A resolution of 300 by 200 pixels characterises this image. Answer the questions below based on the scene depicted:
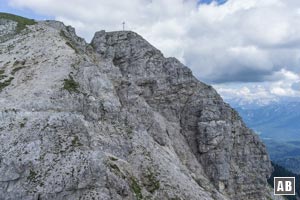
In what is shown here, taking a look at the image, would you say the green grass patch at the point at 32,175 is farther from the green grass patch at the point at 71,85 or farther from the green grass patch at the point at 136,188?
the green grass patch at the point at 71,85

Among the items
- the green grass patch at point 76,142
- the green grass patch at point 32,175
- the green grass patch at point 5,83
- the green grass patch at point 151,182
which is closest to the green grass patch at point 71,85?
the green grass patch at point 5,83

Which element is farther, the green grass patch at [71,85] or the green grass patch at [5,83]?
the green grass patch at [5,83]

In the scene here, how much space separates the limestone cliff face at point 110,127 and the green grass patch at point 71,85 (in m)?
0.16

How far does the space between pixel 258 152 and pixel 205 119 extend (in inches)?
830

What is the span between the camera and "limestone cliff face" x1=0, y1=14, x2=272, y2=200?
45281 mm

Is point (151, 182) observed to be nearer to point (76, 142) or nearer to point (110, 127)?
point (110, 127)

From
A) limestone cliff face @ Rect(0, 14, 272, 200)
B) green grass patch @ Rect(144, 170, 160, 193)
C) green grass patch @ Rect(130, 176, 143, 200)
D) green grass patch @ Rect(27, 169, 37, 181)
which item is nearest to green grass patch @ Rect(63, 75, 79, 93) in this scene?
limestone cliff face @ Rect(0, 14, 272, 200)

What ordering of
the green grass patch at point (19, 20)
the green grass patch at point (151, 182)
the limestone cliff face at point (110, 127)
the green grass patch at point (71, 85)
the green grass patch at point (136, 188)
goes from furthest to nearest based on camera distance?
the green grass patch at point (19, 20) → the green grass patch at point (71, 85) → the green grass patch at point (151, 182) → the green grass patch at point (136, 188) → the limestone cliff face at point (110, 127)

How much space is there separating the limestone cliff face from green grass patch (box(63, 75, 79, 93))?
0.16 m

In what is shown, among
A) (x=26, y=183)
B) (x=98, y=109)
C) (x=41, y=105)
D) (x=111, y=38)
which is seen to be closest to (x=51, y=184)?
(x=26, y=183)

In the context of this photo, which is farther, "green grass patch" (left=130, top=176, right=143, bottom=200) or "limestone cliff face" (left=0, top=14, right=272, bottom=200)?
"green grass patch" (left=130, top=176, right=143, bottom=200)

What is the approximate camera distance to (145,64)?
3711 inches

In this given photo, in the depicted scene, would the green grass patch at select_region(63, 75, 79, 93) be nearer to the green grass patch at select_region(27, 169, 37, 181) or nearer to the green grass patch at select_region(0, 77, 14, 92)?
the green grass patch at select_region(0, 77, 14, 92)

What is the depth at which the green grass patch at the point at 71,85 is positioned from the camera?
61.1 meters
